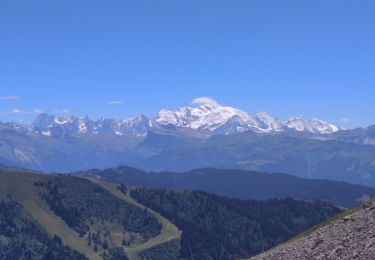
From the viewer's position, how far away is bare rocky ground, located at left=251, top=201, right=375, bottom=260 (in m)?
60.5

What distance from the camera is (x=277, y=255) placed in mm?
77688

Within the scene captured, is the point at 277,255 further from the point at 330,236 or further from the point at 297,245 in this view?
the point at 330,236

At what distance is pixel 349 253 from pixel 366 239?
2844mm

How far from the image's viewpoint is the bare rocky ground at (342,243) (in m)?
60.5

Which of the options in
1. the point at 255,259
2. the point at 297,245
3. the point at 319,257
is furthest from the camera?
the point at 255,259

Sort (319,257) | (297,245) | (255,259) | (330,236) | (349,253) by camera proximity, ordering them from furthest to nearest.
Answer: (255,259) → (297,245) → (330,236) → (319,257) → (349,253)

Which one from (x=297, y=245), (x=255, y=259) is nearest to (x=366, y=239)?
(x=297, y=245)

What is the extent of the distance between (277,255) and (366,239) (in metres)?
17.3

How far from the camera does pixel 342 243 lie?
214 ft

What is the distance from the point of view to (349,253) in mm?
60875

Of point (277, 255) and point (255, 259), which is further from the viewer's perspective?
point (255, 259)

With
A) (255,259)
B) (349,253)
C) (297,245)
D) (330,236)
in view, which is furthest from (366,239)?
(255,259)

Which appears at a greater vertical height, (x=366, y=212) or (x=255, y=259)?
(x=366, y=212)

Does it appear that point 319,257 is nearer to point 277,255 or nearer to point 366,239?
point 366,239
